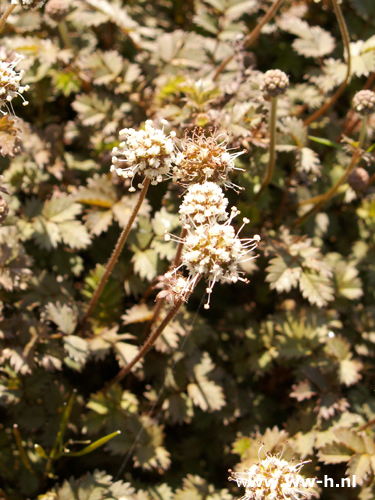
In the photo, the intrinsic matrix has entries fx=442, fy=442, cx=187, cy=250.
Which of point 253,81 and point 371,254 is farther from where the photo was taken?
point 371,254

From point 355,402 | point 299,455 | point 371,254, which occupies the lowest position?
point 299,455

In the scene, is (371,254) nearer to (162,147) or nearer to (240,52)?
(240,52)

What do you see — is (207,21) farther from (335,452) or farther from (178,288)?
(335,452)

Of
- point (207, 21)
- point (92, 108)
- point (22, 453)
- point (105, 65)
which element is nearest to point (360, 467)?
point (22, 453)

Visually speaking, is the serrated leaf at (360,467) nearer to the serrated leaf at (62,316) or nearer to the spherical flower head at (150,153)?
the serrated leaf at (62,316)

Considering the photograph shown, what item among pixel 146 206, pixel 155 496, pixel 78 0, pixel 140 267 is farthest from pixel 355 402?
pixel 78 0

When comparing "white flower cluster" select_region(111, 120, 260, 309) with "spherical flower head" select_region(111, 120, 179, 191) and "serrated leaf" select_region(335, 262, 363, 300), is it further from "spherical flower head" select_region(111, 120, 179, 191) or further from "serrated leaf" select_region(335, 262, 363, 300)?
"serrated leaf" select_region(335, 262, 363, 300)
